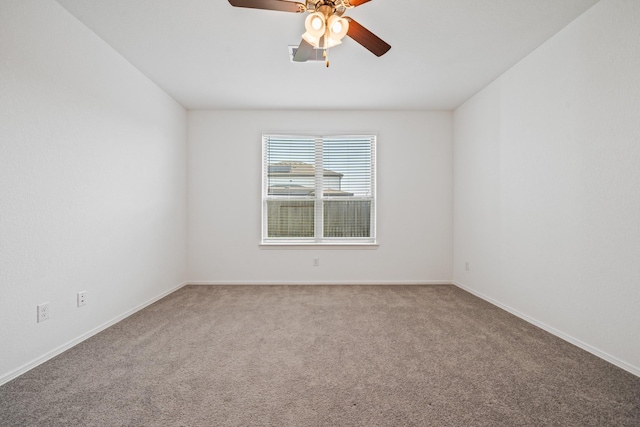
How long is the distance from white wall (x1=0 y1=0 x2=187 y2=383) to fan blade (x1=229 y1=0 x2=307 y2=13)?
1.49m

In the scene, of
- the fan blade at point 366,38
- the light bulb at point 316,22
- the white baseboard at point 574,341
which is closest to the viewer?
the light bulb at point 316,22

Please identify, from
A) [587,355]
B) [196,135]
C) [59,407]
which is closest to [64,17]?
[196,135]

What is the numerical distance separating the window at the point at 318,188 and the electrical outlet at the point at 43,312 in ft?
8.52

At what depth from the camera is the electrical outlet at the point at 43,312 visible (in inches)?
78.9

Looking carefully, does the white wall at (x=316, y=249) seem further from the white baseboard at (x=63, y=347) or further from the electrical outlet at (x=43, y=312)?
the electrical outlet at (x=43, y=312)

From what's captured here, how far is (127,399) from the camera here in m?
1.61

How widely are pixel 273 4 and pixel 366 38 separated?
24.2 inches

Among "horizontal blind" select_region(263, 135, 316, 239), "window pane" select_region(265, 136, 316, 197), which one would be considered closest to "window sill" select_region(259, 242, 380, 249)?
"horizontal blind" select_region(263, 135, 316, 239)

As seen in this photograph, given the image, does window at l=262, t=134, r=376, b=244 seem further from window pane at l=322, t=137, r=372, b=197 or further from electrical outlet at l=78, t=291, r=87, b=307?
electrical outlet at l=78, t=291, r=87, b=307

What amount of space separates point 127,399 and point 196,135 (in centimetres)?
354

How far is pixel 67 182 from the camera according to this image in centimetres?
223

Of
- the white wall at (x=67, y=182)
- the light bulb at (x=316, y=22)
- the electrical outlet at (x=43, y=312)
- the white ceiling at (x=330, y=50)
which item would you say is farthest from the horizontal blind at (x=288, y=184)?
the light bulb at (x=316, y=22)

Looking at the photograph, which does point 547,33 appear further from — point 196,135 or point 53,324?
point 53,324

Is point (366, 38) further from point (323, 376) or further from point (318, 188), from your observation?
point (318, 188)
